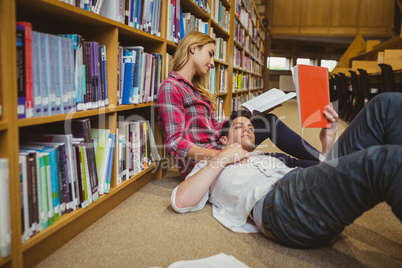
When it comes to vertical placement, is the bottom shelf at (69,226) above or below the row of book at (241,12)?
below

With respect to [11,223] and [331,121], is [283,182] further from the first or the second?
[11,223]

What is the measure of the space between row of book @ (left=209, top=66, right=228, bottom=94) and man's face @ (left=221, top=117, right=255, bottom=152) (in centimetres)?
125

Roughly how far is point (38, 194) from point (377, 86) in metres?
5.26

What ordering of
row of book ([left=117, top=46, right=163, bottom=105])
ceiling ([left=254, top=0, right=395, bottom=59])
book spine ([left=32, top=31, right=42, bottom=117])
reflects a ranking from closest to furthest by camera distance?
book spine ([left=32, top=31, right=42, bottom=117]) < row of book ([left=117, top=46, right=163, bottom=105]) < ceiling ([left=254, top=0, right=395, bottom=59])

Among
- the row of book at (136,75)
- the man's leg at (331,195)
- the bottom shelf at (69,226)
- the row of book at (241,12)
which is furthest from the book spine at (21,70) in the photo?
the row of book at (241,12)

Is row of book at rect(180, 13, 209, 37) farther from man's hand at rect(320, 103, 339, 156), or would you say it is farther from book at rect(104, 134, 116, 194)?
man's hand at rect(320, 103, 339, 156)

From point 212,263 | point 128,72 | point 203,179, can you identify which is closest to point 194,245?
point 212,263

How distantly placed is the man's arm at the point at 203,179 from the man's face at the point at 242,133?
0.84 feet

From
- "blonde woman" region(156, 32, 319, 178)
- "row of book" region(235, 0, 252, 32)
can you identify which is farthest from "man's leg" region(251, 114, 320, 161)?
"row of book" region(235, 0, 252, 32)

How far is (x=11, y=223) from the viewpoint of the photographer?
843mm

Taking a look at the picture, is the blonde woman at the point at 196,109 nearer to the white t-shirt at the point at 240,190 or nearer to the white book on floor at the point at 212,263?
the white t-shirt at the point at 240,190

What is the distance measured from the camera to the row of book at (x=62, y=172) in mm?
923

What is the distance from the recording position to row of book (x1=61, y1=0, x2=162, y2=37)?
1.25m

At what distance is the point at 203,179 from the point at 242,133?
0.43 m
